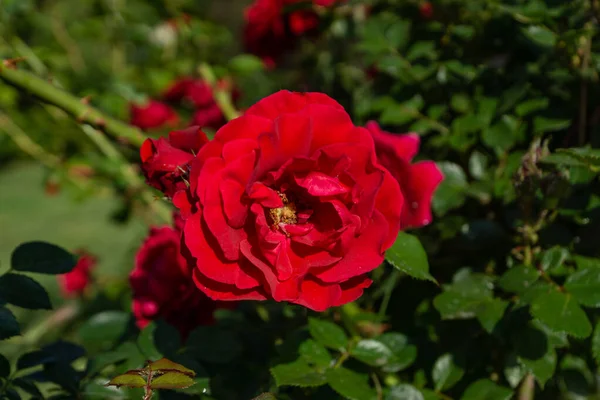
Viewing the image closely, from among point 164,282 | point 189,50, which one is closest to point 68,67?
point 189,50

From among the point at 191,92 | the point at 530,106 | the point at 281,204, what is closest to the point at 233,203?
the point at 281,204

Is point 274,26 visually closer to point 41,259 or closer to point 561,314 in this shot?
point 41,259

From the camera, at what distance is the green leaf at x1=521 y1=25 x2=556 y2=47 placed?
3.26 ft

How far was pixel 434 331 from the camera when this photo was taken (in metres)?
0.98

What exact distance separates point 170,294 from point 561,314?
545 millimetres

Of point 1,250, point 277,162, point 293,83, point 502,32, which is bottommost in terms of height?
point 1,250

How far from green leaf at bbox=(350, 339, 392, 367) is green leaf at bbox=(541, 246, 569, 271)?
0.78 feet

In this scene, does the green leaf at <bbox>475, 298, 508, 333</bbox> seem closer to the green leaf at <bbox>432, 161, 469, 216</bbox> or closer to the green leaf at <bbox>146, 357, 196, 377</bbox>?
the green leaf at <bbox>432, 161, 469, 216</bbox>

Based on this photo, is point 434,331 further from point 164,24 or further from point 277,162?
point 164,24

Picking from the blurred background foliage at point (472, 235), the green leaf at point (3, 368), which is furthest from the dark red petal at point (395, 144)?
the green leaf at point (3, 368)

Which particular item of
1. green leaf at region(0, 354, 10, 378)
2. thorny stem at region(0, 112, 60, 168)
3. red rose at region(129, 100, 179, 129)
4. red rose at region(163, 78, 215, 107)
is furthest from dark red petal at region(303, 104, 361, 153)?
thorny stem at region(0, 112, 60, 168)

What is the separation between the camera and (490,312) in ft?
2.79

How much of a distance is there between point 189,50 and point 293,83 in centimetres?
37

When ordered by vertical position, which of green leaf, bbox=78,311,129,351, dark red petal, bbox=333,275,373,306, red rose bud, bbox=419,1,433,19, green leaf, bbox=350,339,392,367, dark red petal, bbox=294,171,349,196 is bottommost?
green leaf, bbox=78,311,129,351
